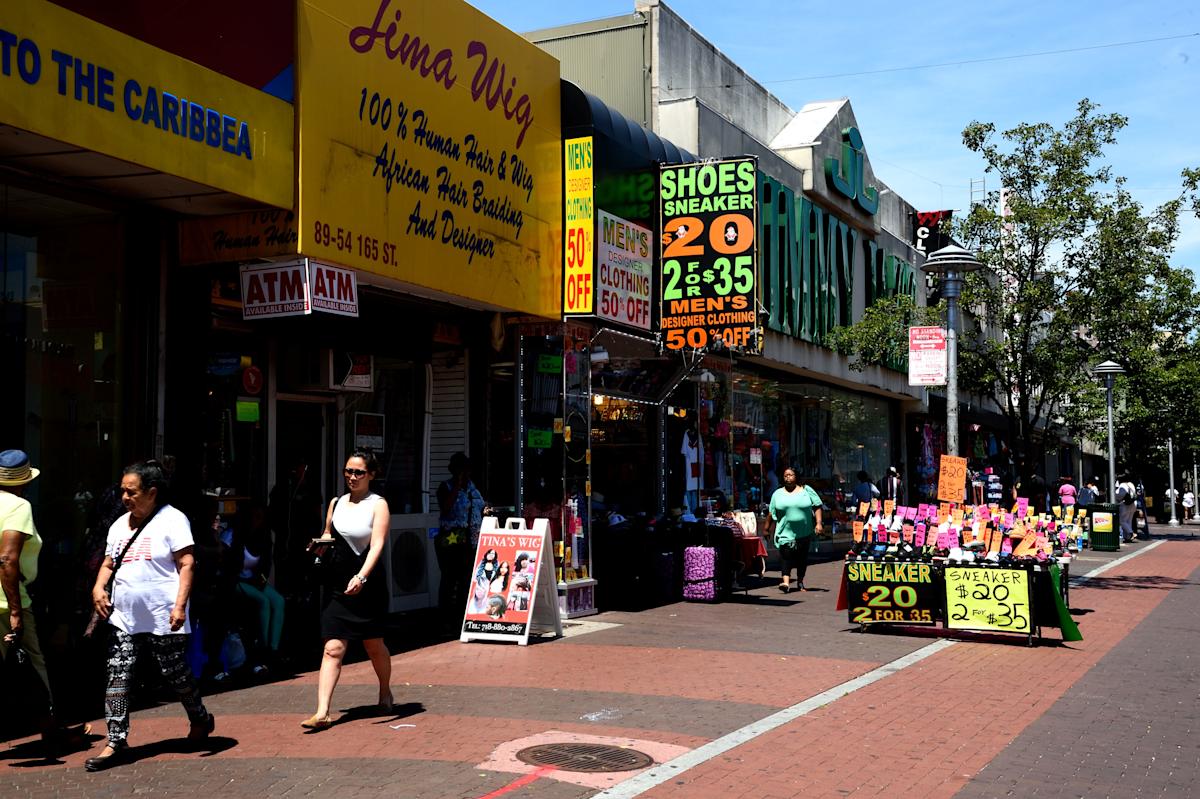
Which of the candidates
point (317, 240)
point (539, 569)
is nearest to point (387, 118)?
point (317, 240)

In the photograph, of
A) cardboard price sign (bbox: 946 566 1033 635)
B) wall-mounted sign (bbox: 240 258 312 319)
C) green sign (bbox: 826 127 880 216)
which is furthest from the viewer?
green sign (bbox: 826 127 880 216)

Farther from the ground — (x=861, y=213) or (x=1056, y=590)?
(x=861, y=213)

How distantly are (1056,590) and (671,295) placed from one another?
6.22 m

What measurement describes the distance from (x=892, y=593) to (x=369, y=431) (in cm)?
604

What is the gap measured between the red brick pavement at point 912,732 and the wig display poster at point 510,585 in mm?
3562

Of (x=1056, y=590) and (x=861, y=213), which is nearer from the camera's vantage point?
(x=1056, y=590)

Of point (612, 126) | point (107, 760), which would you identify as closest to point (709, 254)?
point (612, 126)

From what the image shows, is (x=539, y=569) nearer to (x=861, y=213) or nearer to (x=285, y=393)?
(x=285, y=393)

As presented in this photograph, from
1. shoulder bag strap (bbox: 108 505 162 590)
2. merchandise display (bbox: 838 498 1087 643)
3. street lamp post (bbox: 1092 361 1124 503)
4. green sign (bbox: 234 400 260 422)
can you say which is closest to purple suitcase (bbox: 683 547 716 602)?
merchandise display (bbox: 838 498 1087 643)

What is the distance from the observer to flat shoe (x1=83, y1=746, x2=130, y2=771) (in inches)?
262

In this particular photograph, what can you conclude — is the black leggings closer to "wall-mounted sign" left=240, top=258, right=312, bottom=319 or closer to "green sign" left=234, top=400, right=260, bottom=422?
"green sign" left=234, top=400, right=260, bottom=422

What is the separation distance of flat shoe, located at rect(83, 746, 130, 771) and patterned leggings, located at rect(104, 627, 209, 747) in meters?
0.05

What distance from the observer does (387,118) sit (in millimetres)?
11023

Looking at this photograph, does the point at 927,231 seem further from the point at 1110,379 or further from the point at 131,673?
the point at 131,673
